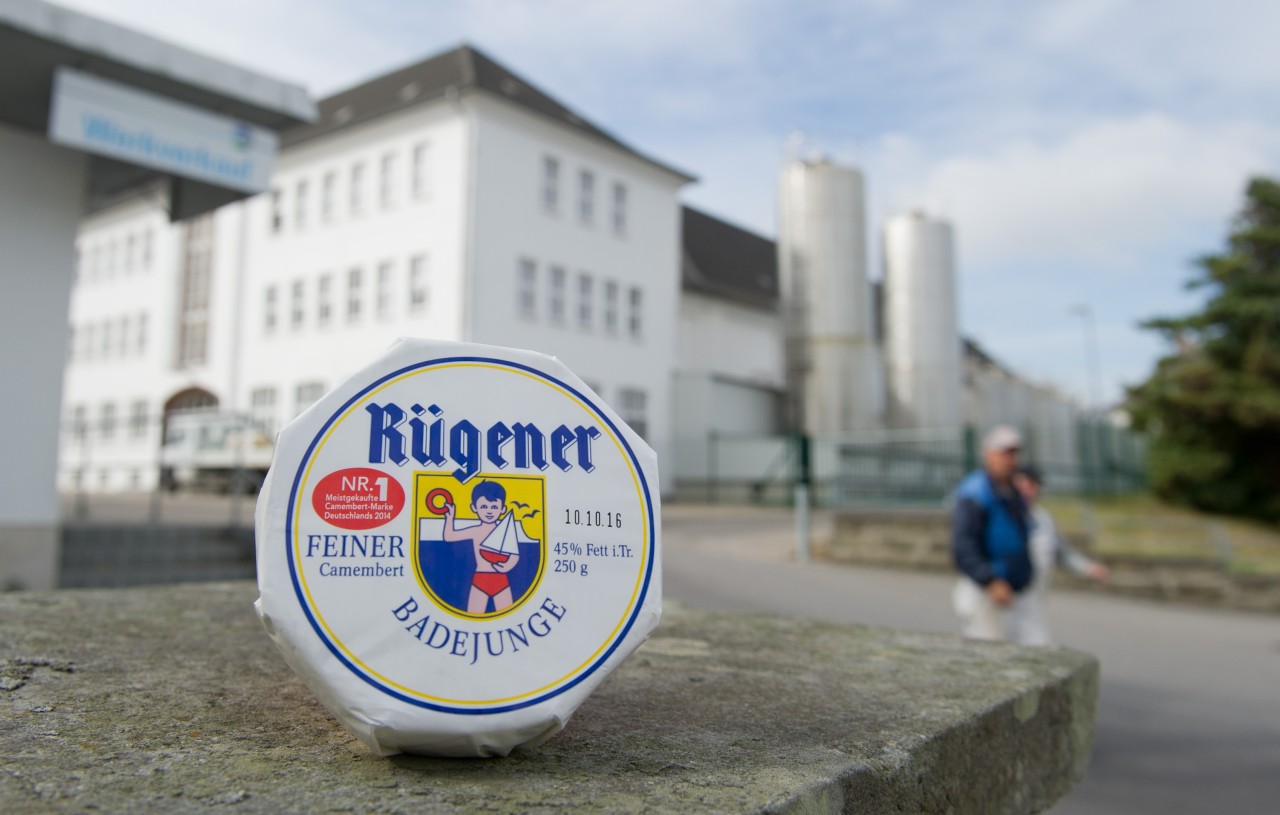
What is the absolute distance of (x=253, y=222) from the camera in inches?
1313

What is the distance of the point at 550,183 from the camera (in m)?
29.8

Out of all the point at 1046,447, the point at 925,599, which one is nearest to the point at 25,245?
the point at 925,599

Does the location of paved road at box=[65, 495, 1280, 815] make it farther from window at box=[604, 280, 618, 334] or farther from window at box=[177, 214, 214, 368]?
window at box=[177, 214, 214, 368]

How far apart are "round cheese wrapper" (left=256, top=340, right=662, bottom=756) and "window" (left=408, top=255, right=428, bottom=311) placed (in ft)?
→ 88.7

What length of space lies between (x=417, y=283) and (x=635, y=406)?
301 inches

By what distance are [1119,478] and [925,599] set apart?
57.0 ft

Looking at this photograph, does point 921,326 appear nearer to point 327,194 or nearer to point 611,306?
point 611,306

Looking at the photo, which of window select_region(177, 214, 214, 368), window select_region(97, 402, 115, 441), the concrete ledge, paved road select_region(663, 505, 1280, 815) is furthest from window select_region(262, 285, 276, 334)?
the concrete ledge

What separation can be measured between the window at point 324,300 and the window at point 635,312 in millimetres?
9189

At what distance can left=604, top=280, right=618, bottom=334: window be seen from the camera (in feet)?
102

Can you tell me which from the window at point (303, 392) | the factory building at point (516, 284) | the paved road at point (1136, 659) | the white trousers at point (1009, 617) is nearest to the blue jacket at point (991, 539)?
the white trousers at point (1009, 617)

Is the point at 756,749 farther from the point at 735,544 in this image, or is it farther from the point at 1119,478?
the point at 1119,478

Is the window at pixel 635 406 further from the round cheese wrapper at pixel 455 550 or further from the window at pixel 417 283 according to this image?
the round cheese wrapper at pixel 455 550

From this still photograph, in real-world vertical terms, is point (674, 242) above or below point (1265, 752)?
above
